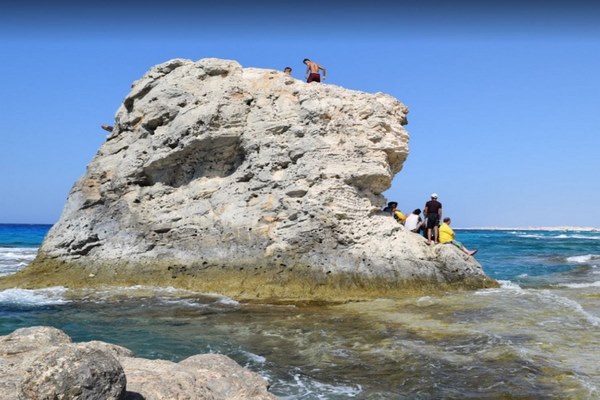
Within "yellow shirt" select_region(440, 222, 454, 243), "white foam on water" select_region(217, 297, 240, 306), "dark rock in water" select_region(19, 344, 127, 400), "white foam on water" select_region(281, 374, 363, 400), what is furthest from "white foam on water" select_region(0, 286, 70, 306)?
"yellow shirt" select_region(440, 222, 454, 243)

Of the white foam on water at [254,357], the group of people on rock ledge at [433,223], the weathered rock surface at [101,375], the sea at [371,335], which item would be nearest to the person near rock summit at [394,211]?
the group of people on rock ledge at [433,223]

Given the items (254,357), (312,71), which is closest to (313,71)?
(312,71)

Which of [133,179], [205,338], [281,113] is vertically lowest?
[205,338]

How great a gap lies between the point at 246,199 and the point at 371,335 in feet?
23.8

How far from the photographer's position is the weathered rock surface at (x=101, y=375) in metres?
4.16

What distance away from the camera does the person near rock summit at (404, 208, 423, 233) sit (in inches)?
713

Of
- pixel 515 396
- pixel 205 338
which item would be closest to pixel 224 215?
pixel 205 338

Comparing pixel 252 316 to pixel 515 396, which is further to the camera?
pixel 252 316

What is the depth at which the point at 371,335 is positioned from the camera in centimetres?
992

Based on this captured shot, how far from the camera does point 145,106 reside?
18531 millimetres

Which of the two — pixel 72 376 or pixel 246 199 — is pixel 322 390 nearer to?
pixel 72 376

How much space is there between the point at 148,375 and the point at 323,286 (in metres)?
9.16

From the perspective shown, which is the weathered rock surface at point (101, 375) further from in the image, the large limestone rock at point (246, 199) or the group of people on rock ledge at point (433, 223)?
the group of people on rock ledge at point (433, 223)

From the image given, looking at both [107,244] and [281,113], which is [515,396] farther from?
[107,244]
